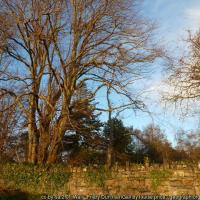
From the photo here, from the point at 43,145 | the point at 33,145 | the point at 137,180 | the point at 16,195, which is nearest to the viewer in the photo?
the point at 137,180

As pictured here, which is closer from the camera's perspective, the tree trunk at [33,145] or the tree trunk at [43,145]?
the tree trunk at [43,145]

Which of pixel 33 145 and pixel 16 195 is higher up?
pixel 33 145

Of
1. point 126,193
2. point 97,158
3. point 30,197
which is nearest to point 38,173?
point 30,197

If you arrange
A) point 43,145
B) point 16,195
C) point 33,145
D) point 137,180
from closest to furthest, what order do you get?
point 137,180
point 16,195
point 43,145
point 33,145

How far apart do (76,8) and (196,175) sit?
421 inches

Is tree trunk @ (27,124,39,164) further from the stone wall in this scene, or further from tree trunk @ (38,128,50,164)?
the stone wall

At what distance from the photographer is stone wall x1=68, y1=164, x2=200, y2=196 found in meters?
13.2

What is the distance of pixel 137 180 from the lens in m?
13.8

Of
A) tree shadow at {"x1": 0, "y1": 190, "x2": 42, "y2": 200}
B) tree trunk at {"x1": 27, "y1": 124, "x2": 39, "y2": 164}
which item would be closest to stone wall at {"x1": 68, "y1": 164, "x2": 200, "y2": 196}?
tree shadow at {"x1": 0, "y1": 190, "x2": 42, "y2": 200}

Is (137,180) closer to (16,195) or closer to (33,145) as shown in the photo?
(16,195)

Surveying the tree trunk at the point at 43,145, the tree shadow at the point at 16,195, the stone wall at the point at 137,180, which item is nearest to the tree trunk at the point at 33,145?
the tree trunk at the point at 43,145

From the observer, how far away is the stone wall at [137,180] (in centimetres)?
1323

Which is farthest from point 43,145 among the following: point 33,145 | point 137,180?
point 137,180

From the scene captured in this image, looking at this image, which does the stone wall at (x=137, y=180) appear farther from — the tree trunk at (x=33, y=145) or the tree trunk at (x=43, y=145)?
the tree trunk at (x=33, y=145)
